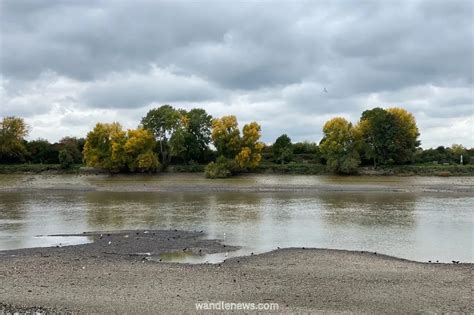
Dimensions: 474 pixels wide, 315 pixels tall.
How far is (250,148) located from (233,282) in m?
74.1

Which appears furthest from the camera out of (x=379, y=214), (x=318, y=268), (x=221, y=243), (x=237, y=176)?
(x=237, y=176)

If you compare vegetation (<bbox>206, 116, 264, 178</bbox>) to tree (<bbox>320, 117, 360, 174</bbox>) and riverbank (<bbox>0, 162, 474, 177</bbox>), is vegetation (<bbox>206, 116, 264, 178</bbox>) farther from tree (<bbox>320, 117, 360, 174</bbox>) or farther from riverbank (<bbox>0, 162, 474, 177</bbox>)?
tree (<bbox>320, 117, 360, 174</bbox>)

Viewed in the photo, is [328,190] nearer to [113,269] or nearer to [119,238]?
[119,238]

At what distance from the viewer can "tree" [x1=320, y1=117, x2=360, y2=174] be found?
84.1 meters

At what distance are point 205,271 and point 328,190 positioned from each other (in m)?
44.7

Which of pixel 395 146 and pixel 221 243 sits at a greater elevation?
pixel 395 146

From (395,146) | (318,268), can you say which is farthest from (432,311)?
(395,146)

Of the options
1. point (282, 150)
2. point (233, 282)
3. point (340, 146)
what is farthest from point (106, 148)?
point (233, 282)

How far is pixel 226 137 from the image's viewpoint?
90062 mm

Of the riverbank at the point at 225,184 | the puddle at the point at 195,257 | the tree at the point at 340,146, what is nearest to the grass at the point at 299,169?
the tree at the point at 340,146

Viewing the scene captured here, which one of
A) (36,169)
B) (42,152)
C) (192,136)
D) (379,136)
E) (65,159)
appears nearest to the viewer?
(379,136)

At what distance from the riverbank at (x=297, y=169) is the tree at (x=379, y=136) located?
3.04 meters

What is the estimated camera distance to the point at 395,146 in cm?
Result: 8844

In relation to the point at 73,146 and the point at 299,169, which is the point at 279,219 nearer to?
the point at 299,169
